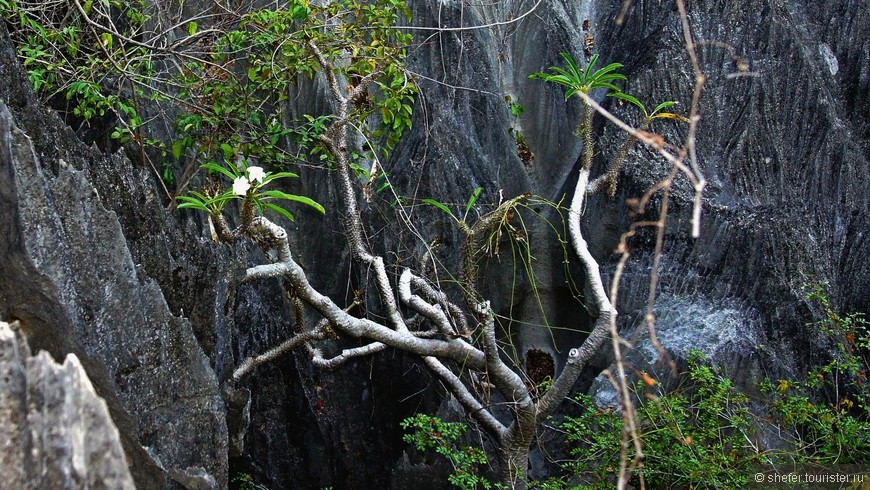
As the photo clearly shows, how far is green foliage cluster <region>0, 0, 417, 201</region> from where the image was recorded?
5.38m

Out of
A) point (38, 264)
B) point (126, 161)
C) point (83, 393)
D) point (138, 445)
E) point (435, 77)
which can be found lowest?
point (138, 445)

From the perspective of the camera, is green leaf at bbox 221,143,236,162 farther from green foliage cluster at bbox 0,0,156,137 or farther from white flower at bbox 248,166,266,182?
white flower at bbox 248,166,266,182

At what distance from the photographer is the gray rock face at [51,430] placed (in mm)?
1708

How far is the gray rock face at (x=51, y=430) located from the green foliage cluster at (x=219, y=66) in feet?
12.1

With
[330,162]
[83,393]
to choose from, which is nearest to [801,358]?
[330,162]

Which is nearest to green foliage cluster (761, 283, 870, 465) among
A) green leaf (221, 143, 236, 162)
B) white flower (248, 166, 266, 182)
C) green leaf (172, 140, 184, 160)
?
white flower (248, 166, 266, 182)

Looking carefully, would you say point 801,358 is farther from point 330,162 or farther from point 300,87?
point 300,87

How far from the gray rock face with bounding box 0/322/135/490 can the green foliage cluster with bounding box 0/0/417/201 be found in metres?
3.68

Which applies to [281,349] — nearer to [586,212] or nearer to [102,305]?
[102,305]

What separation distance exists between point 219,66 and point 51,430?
4186mm

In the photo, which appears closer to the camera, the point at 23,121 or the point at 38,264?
the point at 38,264

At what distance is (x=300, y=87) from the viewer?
706 centimetres

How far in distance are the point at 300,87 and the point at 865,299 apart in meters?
4.51

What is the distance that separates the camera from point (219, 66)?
18.3 ft
